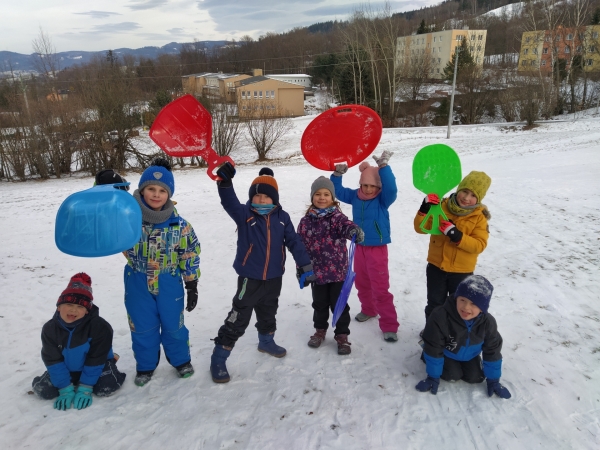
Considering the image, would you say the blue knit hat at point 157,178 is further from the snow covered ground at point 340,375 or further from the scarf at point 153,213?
the snow covered ground at point 340,375

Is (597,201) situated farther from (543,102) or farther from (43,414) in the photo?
(543,102)

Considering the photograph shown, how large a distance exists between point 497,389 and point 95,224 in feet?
10.5

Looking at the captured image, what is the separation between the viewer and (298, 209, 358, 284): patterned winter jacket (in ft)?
11.3

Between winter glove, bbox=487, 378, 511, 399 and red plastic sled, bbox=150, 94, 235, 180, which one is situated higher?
red plastic sled, bbox=150, 94, 235, 180

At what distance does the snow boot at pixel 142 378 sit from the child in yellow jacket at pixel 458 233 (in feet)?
8.69

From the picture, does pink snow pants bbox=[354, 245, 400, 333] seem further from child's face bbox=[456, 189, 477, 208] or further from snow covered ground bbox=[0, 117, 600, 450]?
child's face bbox=[456, 189, 477, 208]

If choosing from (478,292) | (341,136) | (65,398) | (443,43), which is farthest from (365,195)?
(443,43)

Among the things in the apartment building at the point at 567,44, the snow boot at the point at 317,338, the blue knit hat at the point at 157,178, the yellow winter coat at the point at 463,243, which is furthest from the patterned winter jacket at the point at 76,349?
the apartment building at the point at 567,44

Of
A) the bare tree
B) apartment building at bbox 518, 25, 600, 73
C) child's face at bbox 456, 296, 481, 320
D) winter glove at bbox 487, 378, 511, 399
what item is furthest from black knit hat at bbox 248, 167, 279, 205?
apartment building at bbox 518, 25, 600, 73

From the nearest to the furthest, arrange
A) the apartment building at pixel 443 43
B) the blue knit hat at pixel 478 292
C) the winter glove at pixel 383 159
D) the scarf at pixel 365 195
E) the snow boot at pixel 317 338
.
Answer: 1. the blue knit hat at pixel 478 292
2. the winter glove at pixel 383 159
3. the snow boot at pixel 317 338
4. the scarf at pixel 365 195
5. the apartment building at pixel 443 43

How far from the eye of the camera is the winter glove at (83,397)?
9.37ft

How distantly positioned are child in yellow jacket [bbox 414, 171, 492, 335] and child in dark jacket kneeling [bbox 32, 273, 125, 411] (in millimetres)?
2785

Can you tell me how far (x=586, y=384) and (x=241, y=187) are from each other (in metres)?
11.0

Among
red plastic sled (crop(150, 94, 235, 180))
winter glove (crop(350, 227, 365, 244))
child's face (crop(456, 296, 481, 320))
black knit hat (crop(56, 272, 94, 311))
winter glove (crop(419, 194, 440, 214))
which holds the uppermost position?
red plastic sled (crop(150, 94, 235, 180))
